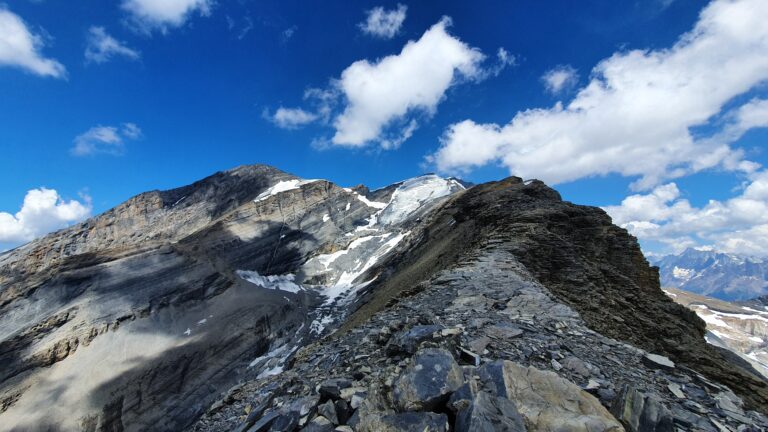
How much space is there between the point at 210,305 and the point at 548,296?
7963 cm

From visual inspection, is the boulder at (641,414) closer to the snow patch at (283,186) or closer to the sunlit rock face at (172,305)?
the sunlit rock face at (172,305)

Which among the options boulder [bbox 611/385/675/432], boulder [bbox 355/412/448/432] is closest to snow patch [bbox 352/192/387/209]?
boulder [bbox 355/412/448/432]

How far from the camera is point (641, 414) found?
5727 millimetres

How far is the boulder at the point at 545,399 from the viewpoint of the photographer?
5.48 meters

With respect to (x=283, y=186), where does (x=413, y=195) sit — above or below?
below

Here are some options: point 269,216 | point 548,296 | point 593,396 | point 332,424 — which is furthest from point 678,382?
point 269,216

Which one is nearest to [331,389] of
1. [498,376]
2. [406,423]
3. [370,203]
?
[406,423]

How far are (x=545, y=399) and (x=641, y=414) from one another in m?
1.36

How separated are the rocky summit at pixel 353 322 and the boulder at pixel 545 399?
3 cm

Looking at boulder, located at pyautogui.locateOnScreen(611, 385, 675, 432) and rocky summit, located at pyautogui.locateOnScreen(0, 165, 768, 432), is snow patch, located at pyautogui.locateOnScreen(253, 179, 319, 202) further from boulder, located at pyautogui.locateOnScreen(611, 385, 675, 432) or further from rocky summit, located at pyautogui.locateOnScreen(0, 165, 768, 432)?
boulder, located at pyautogui.locateOnScreen(611, 385, 675, 432)

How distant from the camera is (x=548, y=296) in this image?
1437 centimetres

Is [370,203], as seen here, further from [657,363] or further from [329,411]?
[329,411]

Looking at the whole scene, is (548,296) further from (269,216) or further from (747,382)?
(269,216)

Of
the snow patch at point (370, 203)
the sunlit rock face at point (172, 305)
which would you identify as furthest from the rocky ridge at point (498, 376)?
the snow patch at point (370, 203)
